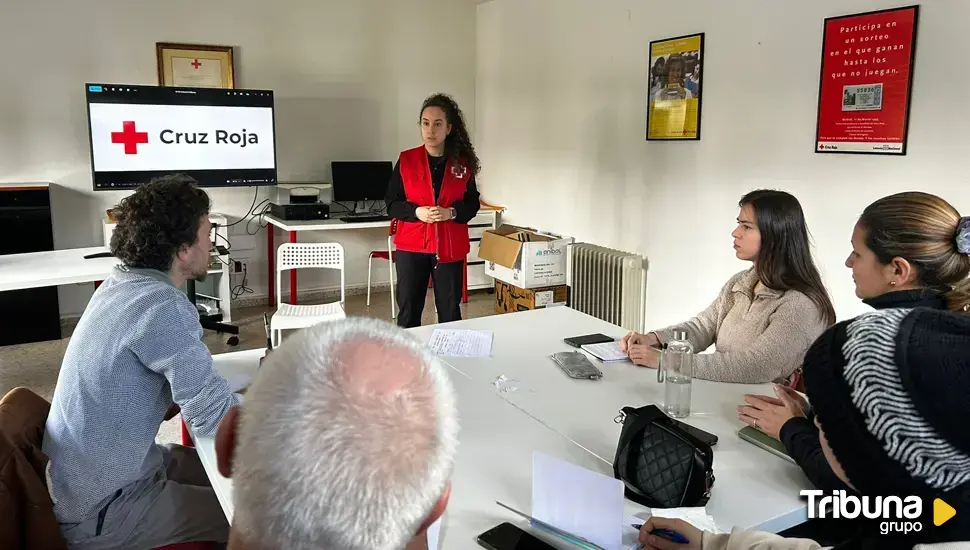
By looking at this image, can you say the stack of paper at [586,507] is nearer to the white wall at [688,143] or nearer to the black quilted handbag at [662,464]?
the black quilted handbag at [662,464]

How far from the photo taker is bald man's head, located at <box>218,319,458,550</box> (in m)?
0.62

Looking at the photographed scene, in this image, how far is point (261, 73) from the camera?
5.30 metres

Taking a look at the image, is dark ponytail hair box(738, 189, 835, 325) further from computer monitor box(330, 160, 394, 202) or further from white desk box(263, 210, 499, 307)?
computer monitor box(330, 160, 394, 202)

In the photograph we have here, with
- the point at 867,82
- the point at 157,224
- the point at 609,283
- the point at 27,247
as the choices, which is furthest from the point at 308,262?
the point at 867,82

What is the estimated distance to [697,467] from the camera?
1.32 m

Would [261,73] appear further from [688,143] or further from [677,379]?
[677,379]

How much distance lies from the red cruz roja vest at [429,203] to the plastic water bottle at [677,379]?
1929 millimetres

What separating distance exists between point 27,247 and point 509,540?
446cm

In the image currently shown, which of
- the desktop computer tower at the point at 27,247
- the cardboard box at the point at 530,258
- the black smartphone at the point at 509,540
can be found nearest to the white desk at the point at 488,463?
the black smartphone at the point at 509,540

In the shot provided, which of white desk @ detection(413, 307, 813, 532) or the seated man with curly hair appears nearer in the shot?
white desk @ detection(413, 307, 813, 532)

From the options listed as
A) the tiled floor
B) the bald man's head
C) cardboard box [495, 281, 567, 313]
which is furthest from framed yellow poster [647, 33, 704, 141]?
the bald man's head

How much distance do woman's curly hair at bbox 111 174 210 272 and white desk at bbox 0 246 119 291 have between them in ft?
5.37

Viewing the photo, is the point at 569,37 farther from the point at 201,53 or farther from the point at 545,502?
the point at 545,502

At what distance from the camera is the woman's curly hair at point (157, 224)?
5.66 ft
